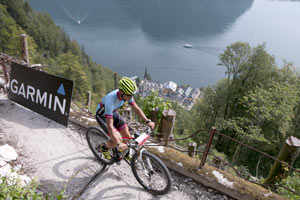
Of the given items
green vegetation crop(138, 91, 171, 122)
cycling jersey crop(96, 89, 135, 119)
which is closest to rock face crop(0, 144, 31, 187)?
cycling jersey crop(96, 89, 135, 119)

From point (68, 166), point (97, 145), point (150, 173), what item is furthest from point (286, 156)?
point (68, 166)

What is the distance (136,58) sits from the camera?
2815 inches

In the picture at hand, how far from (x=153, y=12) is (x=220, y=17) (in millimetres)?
44980

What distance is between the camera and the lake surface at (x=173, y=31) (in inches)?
2485

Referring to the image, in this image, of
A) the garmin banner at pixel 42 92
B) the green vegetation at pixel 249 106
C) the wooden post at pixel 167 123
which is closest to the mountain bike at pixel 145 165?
the wooden post at pixel 167 123

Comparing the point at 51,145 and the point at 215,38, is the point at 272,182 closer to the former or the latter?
the point at 51,145

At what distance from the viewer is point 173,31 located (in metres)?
102

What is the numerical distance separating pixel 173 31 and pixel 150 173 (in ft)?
344

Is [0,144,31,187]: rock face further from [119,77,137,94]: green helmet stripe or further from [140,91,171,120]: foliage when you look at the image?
[140,91,171,120]: foliage

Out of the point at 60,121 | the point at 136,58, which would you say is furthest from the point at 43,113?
the point at 136,58

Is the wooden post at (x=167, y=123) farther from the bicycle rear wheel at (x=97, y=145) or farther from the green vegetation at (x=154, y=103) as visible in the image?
the bicycle rear wheel at (x=97, y=145)

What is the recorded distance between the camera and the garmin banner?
17.8 feet

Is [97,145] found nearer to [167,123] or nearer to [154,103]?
[167,123]

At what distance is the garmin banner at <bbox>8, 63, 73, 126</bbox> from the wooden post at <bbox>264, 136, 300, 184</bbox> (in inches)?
208
